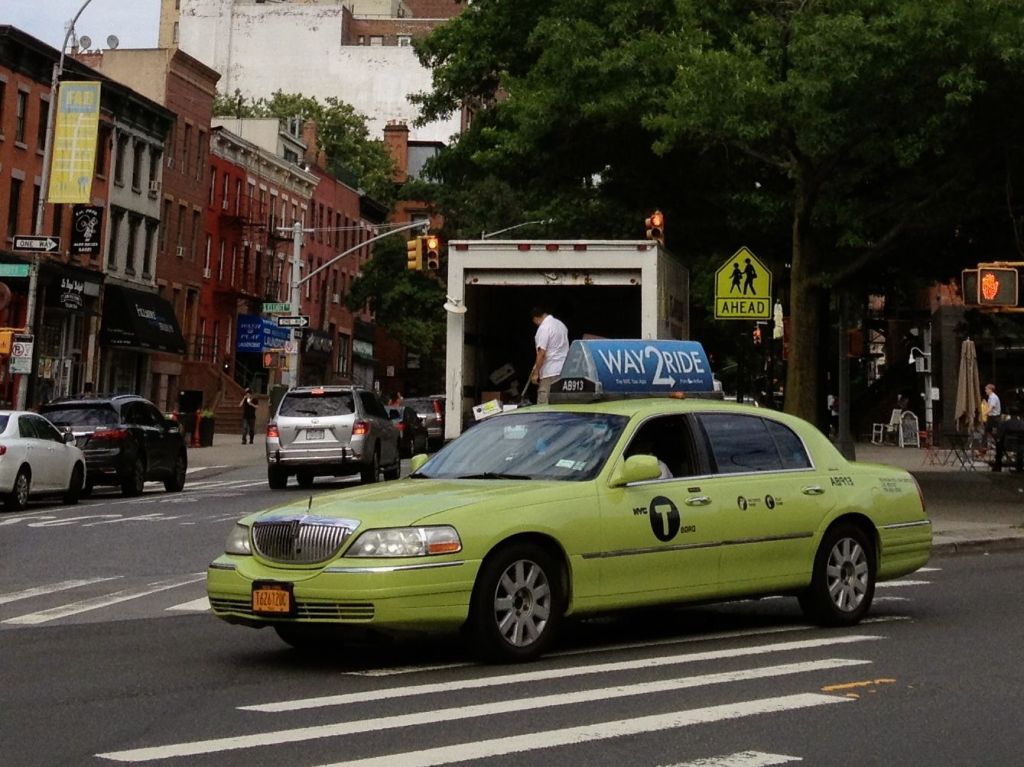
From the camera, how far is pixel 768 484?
11.3 metres

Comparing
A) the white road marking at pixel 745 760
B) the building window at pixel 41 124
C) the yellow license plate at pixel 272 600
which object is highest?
the building window at pixel 41 124

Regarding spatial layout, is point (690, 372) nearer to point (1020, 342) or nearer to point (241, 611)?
point (241, 611)

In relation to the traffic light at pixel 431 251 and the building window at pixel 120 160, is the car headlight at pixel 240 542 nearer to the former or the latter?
the traffic light at pixel 431 251

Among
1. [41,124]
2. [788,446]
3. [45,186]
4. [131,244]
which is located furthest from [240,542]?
[131,244]

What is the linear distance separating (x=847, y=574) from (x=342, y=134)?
283 ft

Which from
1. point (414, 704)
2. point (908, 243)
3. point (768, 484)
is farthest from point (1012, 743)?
point (908, 243)

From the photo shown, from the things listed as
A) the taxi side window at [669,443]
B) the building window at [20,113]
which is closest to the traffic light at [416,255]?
the building window at [20,113]

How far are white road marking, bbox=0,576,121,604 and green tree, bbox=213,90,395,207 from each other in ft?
258

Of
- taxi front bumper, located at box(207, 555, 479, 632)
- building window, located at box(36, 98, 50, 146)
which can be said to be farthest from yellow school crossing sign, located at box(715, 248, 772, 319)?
building window, located at box(36, 98, 50, 146)

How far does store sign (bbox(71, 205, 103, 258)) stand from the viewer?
47031mm

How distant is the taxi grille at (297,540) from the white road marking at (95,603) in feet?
11.4

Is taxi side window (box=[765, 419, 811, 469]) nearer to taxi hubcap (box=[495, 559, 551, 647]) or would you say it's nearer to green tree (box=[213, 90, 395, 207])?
taxi hubcap (box=[495, 559, 551, 647])

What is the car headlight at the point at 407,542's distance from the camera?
9.38 metres

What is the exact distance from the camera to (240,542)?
10.0 m
